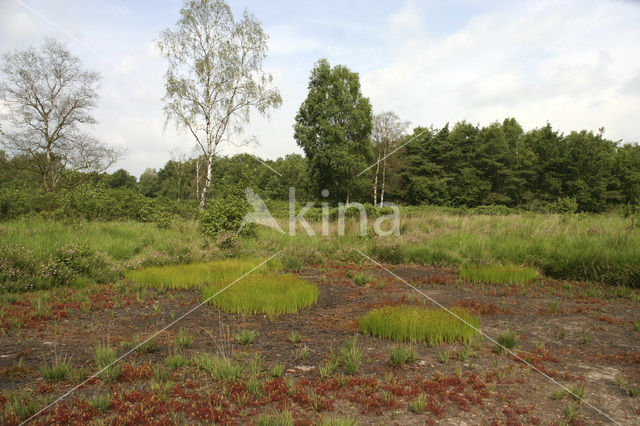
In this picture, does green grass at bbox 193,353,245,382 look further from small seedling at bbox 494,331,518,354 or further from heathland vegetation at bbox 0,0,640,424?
small seedling at bbox 494,331,518,354

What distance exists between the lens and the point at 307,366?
4.69 metres

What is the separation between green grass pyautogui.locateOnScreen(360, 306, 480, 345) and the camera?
557 cm

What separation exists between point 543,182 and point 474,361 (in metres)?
45.2

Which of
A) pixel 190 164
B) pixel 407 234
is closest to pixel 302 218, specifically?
pixel 407 234

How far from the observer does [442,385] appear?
4145mm

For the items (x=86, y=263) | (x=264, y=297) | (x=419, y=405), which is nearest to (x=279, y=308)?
(x=264, y=297)

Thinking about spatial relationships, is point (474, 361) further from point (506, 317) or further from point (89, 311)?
point (89, 311)

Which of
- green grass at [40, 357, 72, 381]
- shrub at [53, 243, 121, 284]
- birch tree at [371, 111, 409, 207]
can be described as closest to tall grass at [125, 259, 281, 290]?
shrub at [53, 243, 121, 284]

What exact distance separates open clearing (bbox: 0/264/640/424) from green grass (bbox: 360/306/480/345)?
0.17 m

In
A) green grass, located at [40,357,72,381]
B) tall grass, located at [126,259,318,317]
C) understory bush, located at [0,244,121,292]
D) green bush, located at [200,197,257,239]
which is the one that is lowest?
green grass, located at [40,357,72,381]

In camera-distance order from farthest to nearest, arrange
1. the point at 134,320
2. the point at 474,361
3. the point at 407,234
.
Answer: the point at 407,234
the point at 134,320
the point at 474,361

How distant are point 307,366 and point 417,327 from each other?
189 centimetres

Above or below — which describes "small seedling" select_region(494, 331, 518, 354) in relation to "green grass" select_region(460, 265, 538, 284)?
below

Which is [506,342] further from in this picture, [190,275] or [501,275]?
[190,275]
